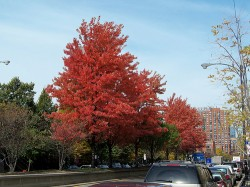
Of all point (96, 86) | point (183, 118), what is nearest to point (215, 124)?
point (183, 118)

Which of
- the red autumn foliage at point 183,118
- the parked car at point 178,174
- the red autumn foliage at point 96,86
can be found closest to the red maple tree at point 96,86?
the red autumn foliage at point 96,86

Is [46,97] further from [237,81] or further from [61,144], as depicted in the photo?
[237,81]

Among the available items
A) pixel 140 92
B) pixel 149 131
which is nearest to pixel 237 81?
pixel 140 92

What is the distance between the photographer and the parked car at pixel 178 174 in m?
8.86

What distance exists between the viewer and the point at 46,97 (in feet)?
213

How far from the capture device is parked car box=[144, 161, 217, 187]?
29.1 feet

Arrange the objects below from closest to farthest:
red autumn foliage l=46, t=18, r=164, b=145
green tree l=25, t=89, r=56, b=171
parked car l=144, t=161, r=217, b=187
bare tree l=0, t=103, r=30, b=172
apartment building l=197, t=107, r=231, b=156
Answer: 1. parked car l=144, t=161, r=217, b=187
2. apartment building l=197, t=107, r=231, b=156
3. bare tree l=0, t=103, r=30, b=172
4. red autumn foliage l=46, t=18, r=164, b=145
5. green tree l=25, t=89, r=56, b=171

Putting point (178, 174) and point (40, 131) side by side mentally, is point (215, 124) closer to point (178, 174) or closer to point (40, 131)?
point (40, 131)

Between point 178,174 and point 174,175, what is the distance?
113 millimetres

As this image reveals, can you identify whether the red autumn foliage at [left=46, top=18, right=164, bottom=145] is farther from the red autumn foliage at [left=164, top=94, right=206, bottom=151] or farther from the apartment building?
the red autumn foliage at [left=164, top=94, right=206, bottom=151]

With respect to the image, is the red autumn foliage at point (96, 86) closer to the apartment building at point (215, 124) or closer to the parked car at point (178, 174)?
the apartment building at point (215, 124)

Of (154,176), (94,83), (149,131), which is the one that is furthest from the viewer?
(149,131)

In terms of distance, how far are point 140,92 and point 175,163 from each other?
1112 inches

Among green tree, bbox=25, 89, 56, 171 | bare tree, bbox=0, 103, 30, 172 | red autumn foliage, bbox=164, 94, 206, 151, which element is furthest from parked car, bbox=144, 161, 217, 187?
red autumn foliage, bbox=164, 94, 206, 151
